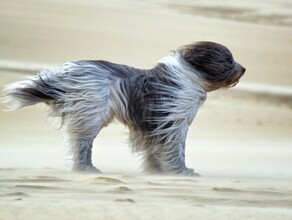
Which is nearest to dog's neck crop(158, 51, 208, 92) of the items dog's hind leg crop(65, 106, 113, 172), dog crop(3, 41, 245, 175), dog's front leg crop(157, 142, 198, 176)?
dog crop(3, 41, 245, 175)

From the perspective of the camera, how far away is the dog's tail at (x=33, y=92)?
18.8ft

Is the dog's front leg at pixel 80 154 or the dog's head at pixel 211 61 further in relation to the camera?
the dog's head at pixel 211 61

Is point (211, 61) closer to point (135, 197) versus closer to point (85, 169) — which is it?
point (85, 169)

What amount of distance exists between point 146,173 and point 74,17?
7.56 metres

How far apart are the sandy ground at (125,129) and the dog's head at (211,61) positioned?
632 mm

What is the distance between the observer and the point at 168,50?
12.0 meters

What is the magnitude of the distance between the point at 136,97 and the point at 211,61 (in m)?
0.56

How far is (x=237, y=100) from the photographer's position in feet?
35.6

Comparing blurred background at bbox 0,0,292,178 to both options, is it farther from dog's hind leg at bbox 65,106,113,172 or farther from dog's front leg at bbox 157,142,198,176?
dog's hind leg at bbox 65,106,113,172

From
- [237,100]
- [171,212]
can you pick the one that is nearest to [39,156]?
[171,212]

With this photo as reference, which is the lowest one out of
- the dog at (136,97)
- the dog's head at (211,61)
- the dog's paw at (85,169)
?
the dog's paw at (85,169)

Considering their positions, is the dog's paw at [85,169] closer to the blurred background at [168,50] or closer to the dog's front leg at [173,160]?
the dog's front leg at [173,160]

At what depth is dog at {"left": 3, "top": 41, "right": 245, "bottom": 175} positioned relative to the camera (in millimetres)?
5707

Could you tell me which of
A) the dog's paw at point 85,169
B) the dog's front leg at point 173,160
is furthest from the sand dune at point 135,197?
the dog's front leg at point 173,160
